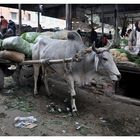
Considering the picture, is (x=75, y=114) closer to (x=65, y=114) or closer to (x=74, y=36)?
(x=65, y=114)

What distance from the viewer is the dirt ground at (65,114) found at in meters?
4.48

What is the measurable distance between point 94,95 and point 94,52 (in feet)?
5.69

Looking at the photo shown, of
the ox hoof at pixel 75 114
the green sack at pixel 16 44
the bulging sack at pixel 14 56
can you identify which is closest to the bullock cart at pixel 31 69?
the bulging sack at pixel 14 56

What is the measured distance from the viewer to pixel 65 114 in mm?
5199

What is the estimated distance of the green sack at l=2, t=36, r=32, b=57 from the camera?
5.78 meters

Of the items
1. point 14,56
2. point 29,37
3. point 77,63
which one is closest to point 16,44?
point 14,56

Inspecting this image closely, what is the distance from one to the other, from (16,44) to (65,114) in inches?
65.9

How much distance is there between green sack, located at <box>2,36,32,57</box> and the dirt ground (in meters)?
0.94

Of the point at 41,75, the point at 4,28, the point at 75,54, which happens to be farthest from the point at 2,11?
the point at 75,54

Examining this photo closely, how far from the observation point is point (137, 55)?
230 inches

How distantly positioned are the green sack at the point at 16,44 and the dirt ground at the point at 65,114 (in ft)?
3.08

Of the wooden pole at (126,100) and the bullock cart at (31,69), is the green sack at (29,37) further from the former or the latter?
the wooden pole at (126,100)

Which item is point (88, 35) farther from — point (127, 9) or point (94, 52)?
point (94, 52)

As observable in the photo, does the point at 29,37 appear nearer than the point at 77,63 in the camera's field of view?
No
